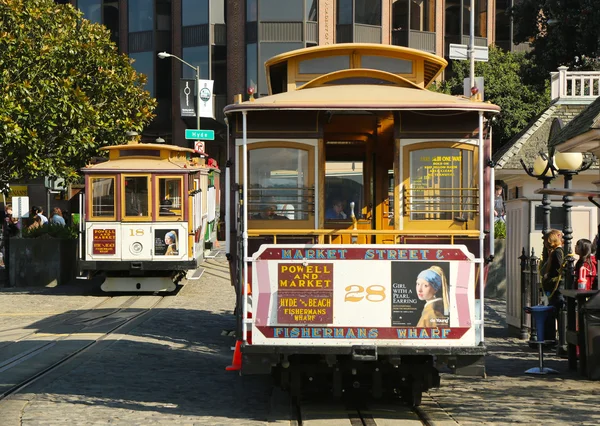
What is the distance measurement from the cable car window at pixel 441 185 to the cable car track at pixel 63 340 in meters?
4.87

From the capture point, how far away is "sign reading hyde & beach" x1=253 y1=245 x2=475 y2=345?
Result: 32.0 ft

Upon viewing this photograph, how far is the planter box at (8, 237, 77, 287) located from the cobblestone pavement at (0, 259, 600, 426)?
8593 millimetres

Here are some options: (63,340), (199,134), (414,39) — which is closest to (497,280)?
(63,340)

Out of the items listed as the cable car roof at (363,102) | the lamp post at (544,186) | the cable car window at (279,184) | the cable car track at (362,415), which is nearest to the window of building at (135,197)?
the lamp post at (544,186)

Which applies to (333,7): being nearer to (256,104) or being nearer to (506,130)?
(506,130)

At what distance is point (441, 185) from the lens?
34.3 ft

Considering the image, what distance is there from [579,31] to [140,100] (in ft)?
48.9

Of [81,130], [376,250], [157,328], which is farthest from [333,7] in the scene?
[376,250]

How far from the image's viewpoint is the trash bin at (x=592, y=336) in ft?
40.2

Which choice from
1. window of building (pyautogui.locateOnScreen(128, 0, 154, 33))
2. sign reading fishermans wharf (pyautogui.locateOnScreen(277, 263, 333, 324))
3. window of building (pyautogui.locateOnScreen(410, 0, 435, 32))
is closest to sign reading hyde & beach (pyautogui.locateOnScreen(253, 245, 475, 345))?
sign reading fishermans wharf (pyautogui.locateOnScreen(277, 263, 333, 324))

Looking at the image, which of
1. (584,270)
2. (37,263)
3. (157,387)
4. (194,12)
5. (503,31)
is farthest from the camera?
(503,31)

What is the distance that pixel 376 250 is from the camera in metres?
9.77

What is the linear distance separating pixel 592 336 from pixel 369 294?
3.81 m

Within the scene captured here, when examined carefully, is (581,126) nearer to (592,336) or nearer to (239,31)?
(592,336)
